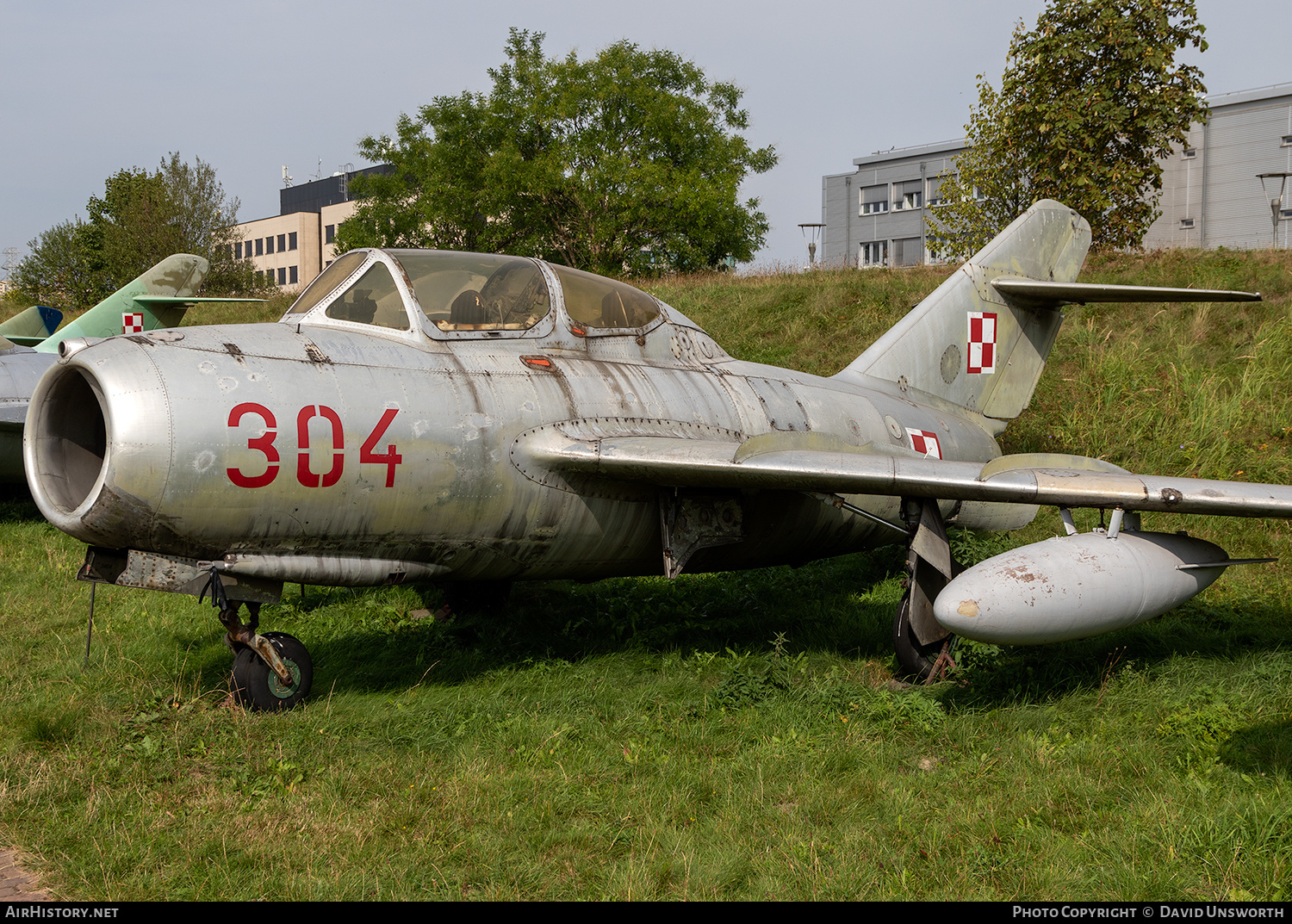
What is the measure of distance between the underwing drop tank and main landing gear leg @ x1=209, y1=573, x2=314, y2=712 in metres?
3.89

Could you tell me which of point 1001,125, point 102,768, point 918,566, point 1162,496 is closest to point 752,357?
point 1001,125

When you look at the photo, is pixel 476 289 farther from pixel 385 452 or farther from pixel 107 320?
pixel 107 320

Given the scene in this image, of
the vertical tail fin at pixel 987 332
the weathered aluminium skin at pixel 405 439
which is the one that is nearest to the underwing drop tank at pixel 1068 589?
the weathered aluminium skin at pixel 405 439

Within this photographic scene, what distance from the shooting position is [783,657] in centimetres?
701

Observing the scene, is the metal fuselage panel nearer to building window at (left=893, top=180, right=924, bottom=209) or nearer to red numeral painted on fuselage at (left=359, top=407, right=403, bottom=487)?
red numeral painted on fuselage at (left=359, top=407, right=403, bottom=487)

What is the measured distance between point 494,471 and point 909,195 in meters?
65.8

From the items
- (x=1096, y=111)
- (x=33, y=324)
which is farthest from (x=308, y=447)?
(x=33, y=324)

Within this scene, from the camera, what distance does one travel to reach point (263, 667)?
19.2 ft

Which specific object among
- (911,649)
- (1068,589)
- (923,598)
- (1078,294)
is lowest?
(911,649)

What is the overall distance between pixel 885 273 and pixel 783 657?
48.4 feet

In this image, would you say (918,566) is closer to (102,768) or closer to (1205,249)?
(102,768)

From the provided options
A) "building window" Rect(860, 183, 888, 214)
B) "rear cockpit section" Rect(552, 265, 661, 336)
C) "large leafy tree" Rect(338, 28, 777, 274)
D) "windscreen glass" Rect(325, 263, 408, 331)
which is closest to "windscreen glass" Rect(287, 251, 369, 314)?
"windscreen glass" Rect(325, 263, 408, 331)

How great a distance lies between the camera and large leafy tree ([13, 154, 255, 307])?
41.5m

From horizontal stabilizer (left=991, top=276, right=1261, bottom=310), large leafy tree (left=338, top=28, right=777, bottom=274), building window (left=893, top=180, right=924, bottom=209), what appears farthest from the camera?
building window (left=893, top=180, right=924, bottom=209)
